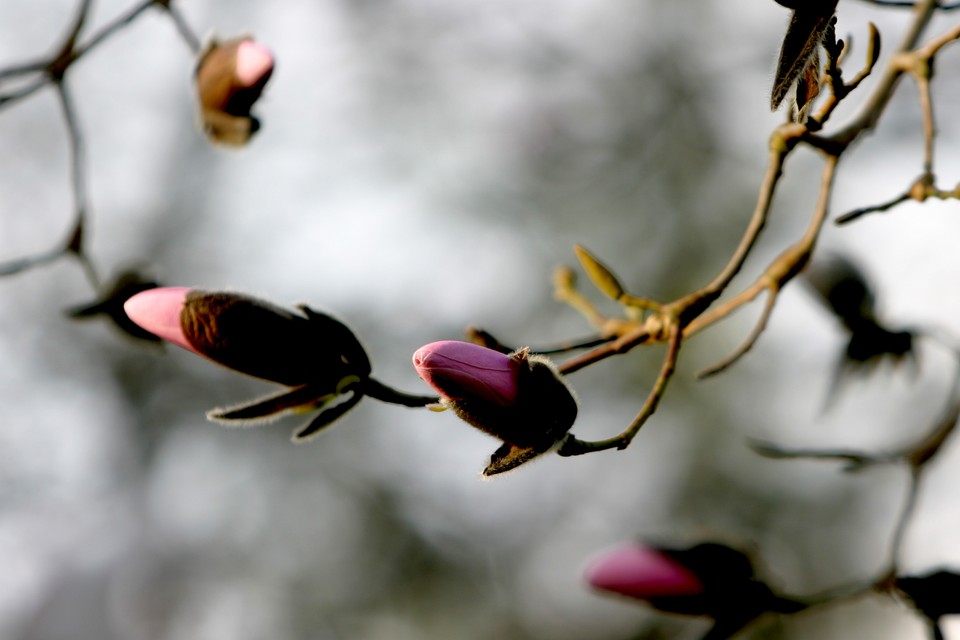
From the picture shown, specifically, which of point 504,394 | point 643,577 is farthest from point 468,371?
point 643,577

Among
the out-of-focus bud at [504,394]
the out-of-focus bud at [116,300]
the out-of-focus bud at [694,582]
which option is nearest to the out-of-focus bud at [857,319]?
the out-of-focus bud at [694,582]

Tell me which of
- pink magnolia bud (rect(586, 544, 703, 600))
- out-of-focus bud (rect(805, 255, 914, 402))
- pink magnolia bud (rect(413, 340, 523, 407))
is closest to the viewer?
pink magnolia bud (rect(413, 340, 523, 407))

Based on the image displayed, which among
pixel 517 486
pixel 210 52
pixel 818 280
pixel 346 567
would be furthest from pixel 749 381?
pixel 210 52

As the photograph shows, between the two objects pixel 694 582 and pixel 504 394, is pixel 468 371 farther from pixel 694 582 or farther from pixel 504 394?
pixel 694 582

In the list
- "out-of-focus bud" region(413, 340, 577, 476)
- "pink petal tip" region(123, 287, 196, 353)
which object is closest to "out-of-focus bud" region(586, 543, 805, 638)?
"out-of-focus bud" region(413, 340, 577, 476)

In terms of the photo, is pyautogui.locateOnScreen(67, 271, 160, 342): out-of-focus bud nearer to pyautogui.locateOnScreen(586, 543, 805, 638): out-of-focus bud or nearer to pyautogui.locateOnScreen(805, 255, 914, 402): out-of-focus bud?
pyautogui.locateOnScreen(586, 543, 805, 638): out-of-focus bud

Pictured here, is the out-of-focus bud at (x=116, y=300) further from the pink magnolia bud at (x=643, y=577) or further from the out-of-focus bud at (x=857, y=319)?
the out-of-focus bud at (x=857, y=319)
